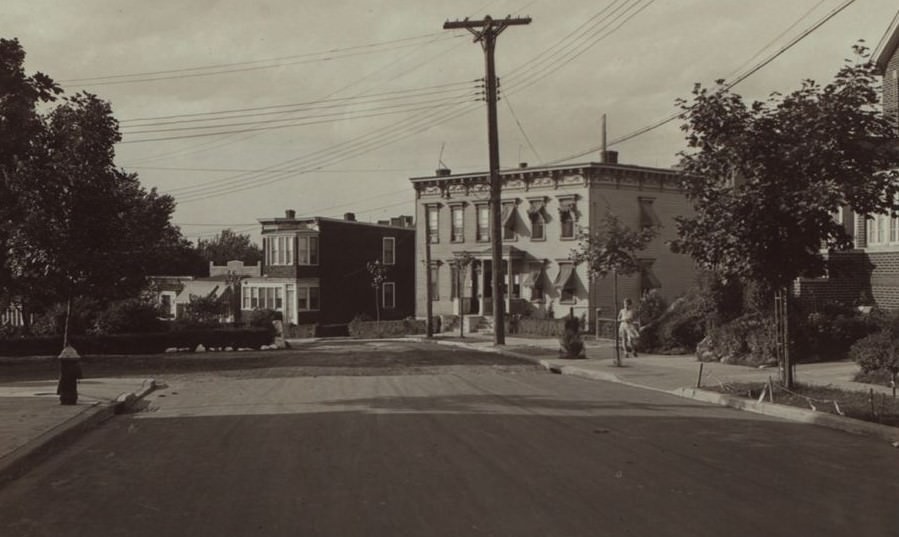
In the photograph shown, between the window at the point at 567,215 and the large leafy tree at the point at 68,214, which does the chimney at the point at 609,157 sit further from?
the large leafy tree at the point at 68,214

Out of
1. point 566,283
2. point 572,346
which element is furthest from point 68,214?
point 566,283

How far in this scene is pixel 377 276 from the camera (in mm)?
60750

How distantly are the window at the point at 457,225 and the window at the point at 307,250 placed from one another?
12676 millimetres

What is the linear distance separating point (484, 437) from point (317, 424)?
102 inches

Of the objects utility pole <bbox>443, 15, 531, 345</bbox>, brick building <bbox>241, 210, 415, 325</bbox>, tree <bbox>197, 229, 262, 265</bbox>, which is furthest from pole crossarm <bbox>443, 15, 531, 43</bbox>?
tree <bbox>197, 229, 262, 265</bbox>

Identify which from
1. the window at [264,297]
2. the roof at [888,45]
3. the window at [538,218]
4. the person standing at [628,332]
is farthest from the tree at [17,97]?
the window at [264,297]

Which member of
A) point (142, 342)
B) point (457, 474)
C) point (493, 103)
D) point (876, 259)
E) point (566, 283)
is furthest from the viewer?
point (566, 283)

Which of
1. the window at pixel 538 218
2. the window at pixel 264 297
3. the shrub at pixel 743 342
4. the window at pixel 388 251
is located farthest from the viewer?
the window at pixel 388 251

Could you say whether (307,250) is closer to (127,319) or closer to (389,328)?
(389,328)

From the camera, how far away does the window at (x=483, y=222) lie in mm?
51250

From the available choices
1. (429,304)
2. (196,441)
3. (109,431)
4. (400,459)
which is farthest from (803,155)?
(429,304)

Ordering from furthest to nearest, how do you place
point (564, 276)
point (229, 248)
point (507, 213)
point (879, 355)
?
point (229, 248) → point (507, 213) → point (564, 276) → point (879, 355)

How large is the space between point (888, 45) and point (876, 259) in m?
5.57

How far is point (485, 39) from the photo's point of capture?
33156 millimetres
